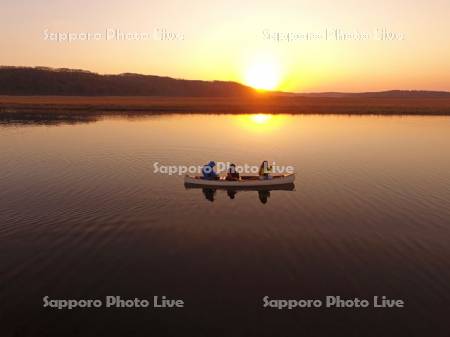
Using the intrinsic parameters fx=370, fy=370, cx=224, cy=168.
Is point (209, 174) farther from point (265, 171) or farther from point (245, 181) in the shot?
point (265, 171)

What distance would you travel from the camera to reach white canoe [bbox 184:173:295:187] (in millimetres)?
23328

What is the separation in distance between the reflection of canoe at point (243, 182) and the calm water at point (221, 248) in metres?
0.70

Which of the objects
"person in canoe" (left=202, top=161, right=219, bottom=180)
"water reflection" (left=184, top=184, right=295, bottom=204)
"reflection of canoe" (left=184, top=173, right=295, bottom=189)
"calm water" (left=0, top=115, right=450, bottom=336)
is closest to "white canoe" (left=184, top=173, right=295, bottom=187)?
"reflection of canoe" (left=184, top=173, right=295, bottom=189)

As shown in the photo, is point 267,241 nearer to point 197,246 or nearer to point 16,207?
point 197,246

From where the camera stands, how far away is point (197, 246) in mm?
15219

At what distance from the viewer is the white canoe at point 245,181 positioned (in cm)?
2333

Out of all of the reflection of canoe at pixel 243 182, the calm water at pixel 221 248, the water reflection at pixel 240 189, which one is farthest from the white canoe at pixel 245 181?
Answer: the calm water at pixel 221 248

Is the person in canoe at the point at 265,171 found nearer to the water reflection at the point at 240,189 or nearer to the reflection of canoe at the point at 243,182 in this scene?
the reflection of canoe at the point at 243,182

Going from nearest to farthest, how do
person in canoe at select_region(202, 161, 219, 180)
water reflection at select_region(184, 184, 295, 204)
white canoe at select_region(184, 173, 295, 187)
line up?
water reflection at select_region(184, 184, 295, 204)
white canoe at select_region(184, 173, 295, 187)
person in canoe at select_region(202, 161, 219, 180)

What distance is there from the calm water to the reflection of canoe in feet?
2.31

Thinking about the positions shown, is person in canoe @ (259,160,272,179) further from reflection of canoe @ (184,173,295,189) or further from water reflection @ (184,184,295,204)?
water reflection @ (184,184,295,204)

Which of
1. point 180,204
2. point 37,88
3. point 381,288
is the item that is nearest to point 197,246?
point 180,204

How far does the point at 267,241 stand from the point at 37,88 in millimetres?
196218

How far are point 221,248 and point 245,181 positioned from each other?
8.77m
